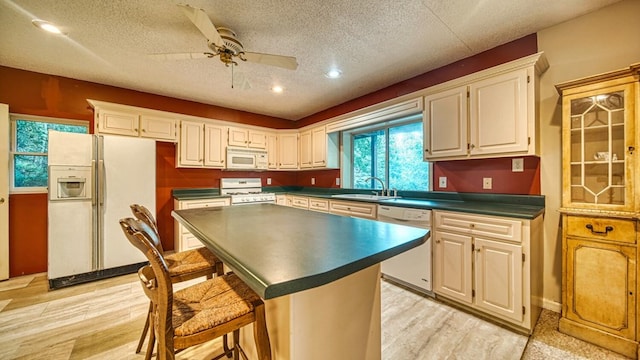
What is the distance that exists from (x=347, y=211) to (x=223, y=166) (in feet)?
7.37

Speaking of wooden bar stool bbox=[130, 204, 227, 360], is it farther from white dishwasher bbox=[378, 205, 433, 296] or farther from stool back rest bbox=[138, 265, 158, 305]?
white dishwasher bbox=[378, 205, 433, 296]

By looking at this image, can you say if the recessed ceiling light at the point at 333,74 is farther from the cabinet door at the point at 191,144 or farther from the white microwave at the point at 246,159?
the cabinet door at the point at 191,144

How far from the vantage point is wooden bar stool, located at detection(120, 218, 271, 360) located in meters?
0.87

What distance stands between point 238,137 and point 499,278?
3944 millimetres

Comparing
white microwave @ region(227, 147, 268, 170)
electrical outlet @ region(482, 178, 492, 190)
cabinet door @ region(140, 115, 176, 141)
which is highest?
cabinet door @ region(140, 115, 176, 141)

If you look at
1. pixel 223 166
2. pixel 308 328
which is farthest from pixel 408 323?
pixel 223 166

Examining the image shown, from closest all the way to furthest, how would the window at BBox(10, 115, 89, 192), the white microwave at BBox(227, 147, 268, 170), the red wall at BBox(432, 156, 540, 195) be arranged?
the red wall at BBox(432, 156, 540, 195), the window at BBox(10, 115, 89, 192), the white microwave at BBox(227, 147, 268, 170)

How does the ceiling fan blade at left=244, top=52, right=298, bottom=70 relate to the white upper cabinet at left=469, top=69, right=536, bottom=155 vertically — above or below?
above

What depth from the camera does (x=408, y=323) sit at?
1.93 meters

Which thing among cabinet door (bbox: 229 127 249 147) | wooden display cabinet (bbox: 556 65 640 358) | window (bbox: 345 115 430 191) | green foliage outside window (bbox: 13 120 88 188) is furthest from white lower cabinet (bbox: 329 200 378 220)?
green foliage outside window (bbox: 13 120 88 188)

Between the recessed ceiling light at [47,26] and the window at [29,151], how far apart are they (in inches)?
57.9

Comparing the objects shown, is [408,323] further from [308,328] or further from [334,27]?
[334,27]

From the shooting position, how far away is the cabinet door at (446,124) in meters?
2.33

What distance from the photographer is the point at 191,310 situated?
104 centimetres
